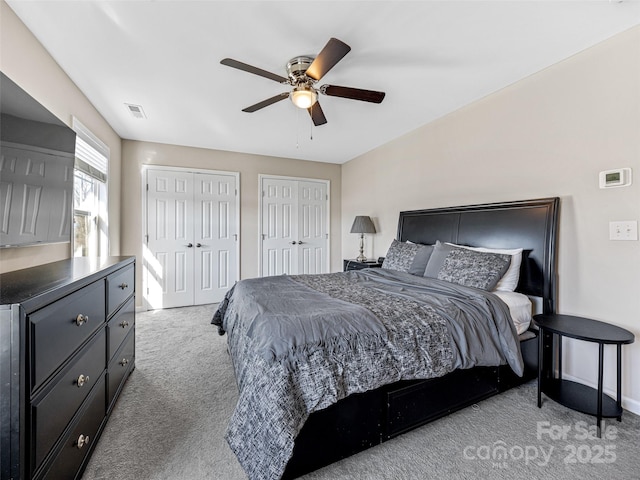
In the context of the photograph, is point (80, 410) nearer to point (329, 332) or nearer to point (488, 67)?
point (329, 332)

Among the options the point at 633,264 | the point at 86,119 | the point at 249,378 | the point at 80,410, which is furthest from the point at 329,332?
the point at 86,119

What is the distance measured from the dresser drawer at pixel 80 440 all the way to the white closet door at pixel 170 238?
2862 millimetres

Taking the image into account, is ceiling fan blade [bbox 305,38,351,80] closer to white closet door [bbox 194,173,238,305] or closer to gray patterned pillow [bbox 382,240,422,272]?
gray patterned pillow [bbox 382,240,422,272]

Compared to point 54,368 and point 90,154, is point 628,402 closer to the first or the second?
point 54,368

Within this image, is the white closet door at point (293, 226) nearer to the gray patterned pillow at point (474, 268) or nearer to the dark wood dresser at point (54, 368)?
the gray patterned pillow at point (474, 268)

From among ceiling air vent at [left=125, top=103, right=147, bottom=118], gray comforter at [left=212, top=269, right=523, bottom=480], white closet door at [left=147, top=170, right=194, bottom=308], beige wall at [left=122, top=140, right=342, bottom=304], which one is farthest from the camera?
white closet door at [left=147, top=170, right=194, bottom=308]

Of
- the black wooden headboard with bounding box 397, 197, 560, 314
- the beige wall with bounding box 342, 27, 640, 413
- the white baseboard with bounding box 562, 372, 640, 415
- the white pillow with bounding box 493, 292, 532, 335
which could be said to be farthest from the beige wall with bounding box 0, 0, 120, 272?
the white baseboard with bounding box 562, 372, 640, 415

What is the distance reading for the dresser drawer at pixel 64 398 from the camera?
97cm

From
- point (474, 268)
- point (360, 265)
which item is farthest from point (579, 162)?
point (360, 265)

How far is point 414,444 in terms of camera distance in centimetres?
158

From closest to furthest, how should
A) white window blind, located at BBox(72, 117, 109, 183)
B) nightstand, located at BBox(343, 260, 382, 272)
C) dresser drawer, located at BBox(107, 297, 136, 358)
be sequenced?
dresser drawer, located at BBox(107, 297, 136, 358), white window blind, located at BBox(72, 117, 109, 183), nightstand, located at BBox(343, 260, 382, 272)

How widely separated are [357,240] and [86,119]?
394cm

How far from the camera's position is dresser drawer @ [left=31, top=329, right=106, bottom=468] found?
967 mm

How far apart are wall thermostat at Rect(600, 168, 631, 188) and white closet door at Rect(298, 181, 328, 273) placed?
3901mm
